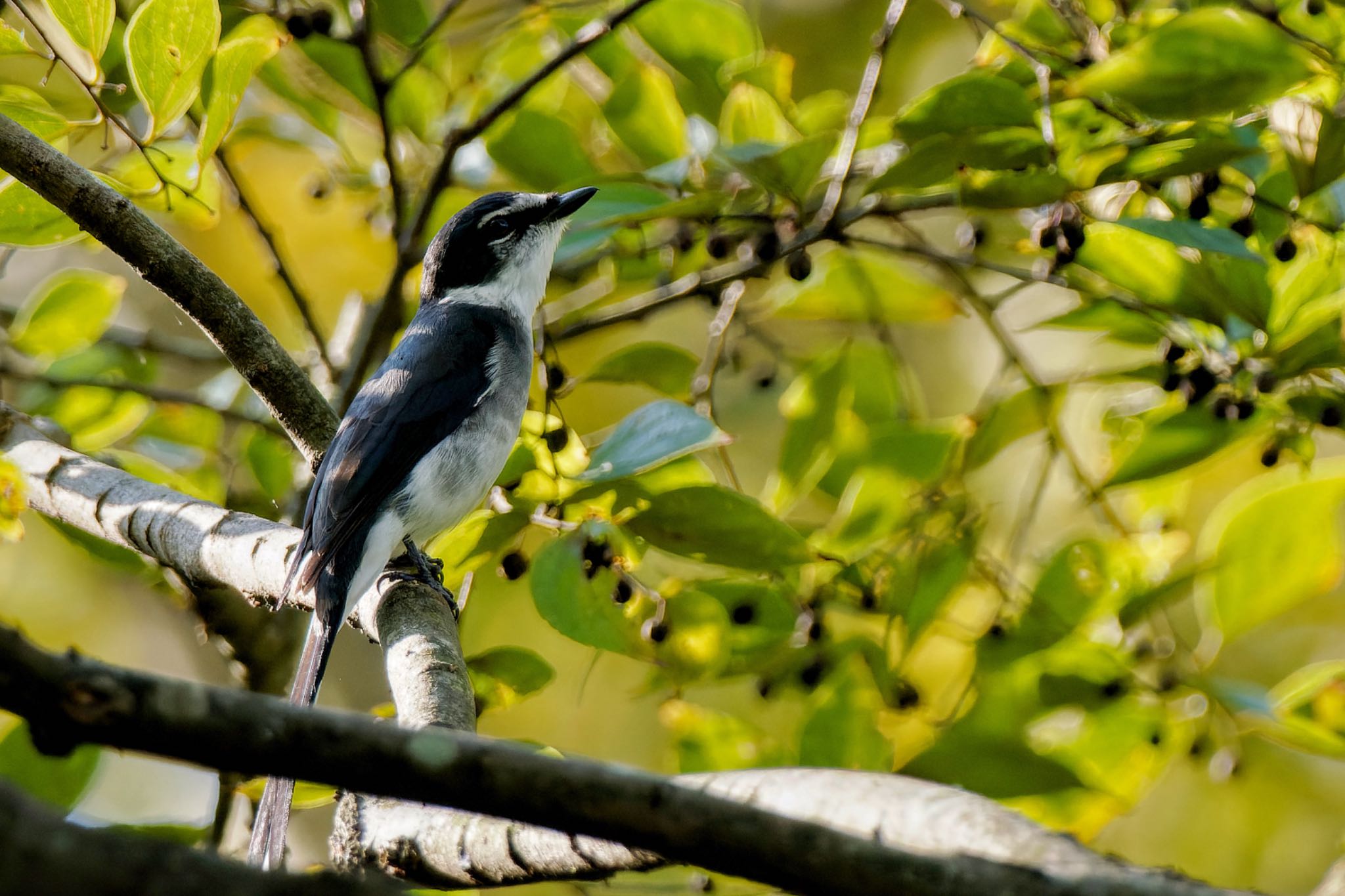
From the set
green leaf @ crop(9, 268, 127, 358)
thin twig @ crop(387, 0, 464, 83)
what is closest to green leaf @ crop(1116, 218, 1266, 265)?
thin twig @ crop(387, 0, 464, 83)

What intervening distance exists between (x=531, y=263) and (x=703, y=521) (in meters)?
2.18

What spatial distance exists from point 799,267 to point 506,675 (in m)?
1.34

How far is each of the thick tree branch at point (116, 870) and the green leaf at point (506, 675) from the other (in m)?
1.78

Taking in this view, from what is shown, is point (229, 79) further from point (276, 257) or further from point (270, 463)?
point (270, 463)

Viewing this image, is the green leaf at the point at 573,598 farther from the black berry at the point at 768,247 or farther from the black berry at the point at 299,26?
the black berry at the point at 299,26

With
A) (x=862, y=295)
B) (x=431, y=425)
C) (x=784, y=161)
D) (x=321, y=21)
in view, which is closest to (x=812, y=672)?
(x=862, y=295)

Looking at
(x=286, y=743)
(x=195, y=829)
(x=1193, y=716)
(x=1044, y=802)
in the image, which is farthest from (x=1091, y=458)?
(x=286, y=743)

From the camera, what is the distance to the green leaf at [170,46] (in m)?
2.42

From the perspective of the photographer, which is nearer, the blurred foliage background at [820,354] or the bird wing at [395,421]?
the blurred foliage background at [820,354]

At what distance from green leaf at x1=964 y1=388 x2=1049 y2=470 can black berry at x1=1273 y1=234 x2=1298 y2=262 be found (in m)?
0.70

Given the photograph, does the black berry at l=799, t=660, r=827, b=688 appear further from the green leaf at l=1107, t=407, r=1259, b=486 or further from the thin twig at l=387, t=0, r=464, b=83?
the thin twig at l=387, t=0, r=464, b=83

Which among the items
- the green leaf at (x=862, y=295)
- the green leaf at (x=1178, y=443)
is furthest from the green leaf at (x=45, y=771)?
the green leaf at (x=1178, y=443)

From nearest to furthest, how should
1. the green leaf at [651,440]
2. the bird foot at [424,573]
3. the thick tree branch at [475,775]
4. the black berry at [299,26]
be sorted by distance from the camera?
the thick tree branch at [475,775], the green leaf at [651,440], the bird foot at [424,573], the black berry at [299,26]

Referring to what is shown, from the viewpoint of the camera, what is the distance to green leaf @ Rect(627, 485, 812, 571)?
97.8 inches
